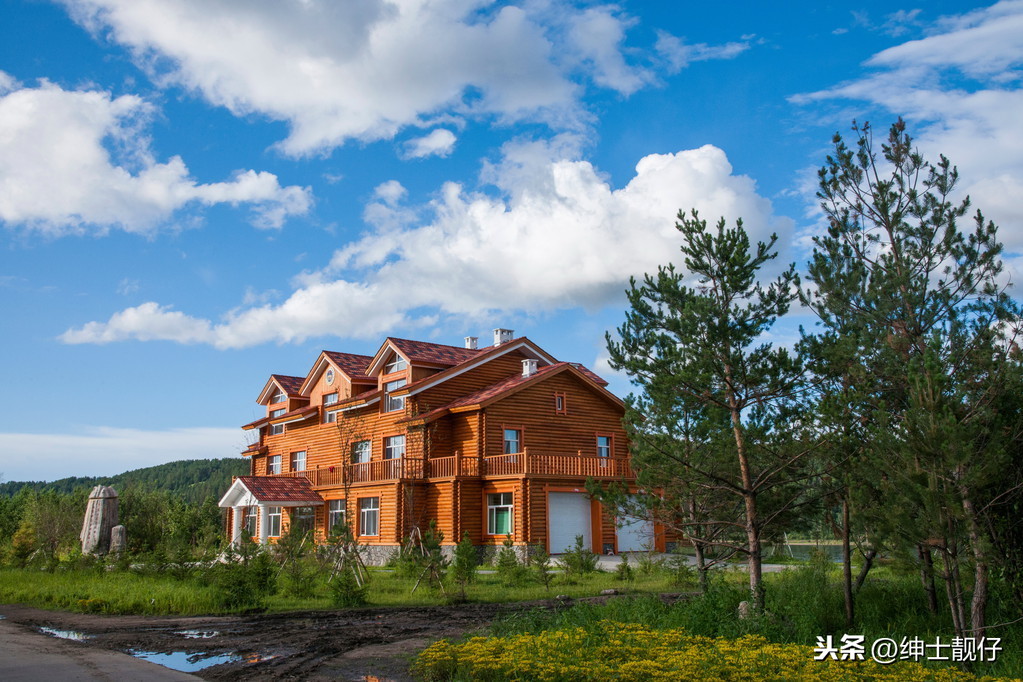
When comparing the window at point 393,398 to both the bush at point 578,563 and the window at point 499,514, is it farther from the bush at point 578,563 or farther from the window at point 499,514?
the bush at point 578,563

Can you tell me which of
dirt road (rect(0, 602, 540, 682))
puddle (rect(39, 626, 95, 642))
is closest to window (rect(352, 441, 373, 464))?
dirt road (rect(0, 602, 540, 682))

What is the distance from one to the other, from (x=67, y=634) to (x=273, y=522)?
79.9ft

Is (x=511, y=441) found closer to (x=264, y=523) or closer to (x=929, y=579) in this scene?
(x=264, y=523)

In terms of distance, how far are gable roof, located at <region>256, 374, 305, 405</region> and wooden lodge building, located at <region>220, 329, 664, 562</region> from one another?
2770 mm

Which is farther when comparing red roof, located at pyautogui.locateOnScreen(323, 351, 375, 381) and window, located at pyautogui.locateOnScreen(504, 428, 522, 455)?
red roof, located at pyautogui.locateOnScreen(323, 351, 375, 381)

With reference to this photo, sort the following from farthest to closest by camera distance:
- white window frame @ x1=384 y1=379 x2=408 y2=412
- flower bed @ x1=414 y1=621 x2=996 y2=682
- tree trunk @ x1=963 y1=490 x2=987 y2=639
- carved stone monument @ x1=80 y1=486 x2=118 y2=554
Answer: white window frame @ x1=384 y1=379 x2=408 y2=412 → carved stone monument @ x1=80 y1=486 x2=118 y2=554 → tree trunk @ x1=963 y1=490 x2=987 y2=639 → flower bed @ x1=414 y1=621 x2=996 y2=682

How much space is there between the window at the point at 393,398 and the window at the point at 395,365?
0.53 metres

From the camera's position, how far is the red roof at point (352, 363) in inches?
1388

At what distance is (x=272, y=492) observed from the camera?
3325 cm

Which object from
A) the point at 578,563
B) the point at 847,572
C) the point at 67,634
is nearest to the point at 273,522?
the point at 578,563

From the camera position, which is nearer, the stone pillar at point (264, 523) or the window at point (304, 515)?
the window at point (304, 515)

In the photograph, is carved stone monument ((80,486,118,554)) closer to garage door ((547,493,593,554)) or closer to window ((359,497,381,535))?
window ((359,497,381,535))

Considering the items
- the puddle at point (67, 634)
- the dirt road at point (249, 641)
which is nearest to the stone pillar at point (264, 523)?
the dirt road at point (249, 641)

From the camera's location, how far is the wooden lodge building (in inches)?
1057
